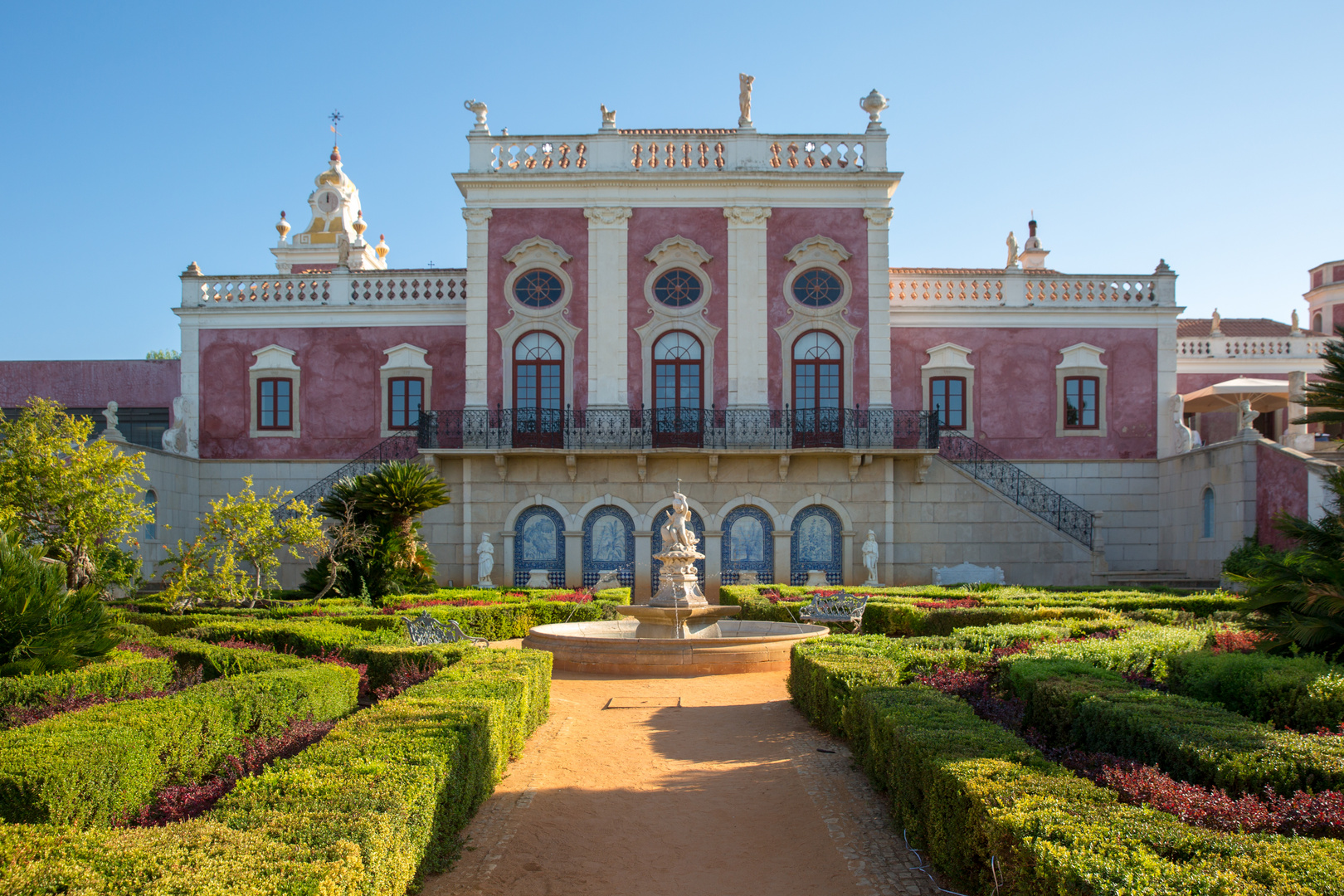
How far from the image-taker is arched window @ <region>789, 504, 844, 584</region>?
24047mm

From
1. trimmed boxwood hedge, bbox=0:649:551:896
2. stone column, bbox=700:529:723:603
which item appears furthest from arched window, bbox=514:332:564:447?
trimmed boxwood hedge, bbox=0:649:551:896

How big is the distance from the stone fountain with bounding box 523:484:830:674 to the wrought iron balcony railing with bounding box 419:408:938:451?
768cm

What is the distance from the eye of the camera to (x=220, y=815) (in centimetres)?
515

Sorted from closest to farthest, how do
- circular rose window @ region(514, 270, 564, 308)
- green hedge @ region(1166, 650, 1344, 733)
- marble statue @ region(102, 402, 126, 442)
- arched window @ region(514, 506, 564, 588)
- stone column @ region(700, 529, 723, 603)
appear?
1. green hedge @ region(1166, 650, 1344, 733)
2. marble statue @ region(102, 402, 126, 442)
3. stone column @ region(700, 529, 723, 603)
4. arched window @ region(514, 506, 564, 588)
5. circular rose window @ region(514, 270, 564, 308)

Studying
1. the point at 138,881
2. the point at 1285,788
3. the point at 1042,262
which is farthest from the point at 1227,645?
the point at 1042,262

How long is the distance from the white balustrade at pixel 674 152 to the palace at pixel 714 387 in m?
0.06

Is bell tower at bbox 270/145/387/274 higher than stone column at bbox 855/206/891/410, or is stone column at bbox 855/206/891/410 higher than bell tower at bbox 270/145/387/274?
bell tower at bbox 270/145/387/274

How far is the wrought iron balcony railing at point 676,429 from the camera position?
23.9 m

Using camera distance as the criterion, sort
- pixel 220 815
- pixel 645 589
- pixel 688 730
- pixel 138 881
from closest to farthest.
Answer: pixel 138 881
pixel 220 815
pixel 688 730
pixel 645 589

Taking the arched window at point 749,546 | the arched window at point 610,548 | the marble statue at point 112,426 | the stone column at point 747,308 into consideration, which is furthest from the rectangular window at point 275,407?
the arched window at point 749,546

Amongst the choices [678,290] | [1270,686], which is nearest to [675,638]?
[1270,686]

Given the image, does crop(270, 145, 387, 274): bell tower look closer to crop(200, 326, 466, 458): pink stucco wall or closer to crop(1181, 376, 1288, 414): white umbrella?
crop(200, 326, 466, 458): pink stucco wall

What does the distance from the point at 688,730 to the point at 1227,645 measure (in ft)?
16.9

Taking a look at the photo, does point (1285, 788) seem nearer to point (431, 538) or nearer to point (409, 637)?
point (409, 637)
